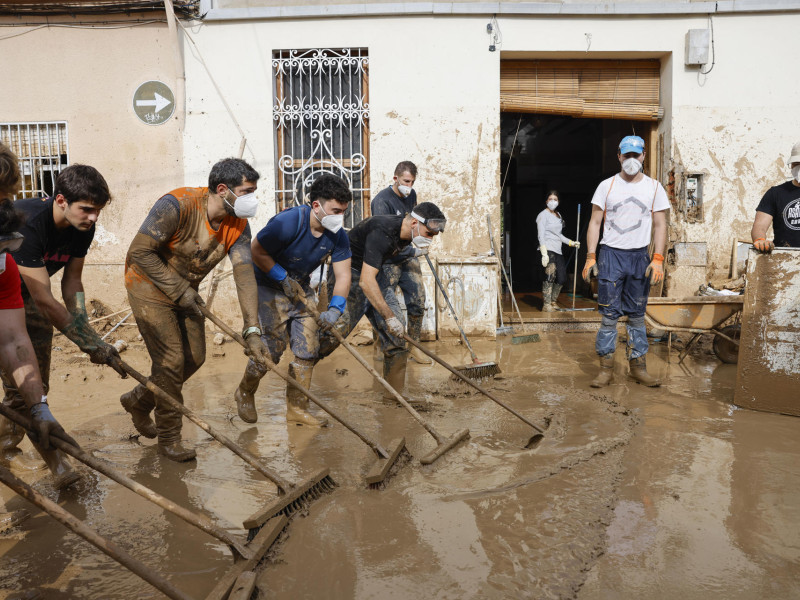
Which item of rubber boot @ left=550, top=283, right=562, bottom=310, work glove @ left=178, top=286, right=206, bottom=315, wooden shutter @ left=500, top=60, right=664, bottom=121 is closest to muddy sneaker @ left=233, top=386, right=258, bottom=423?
work glove @ left=178, top=286, right=206, bottom=315

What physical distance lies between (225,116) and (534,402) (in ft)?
16.9

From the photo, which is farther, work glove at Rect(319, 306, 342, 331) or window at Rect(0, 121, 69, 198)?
window at Rect(0, 121, 69, 198)

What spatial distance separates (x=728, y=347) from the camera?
6355mm

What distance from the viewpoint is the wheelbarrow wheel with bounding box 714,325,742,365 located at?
633cm

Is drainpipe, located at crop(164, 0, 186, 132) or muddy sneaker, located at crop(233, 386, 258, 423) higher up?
drainpipe, located at crop(164, 0, 186, 132)

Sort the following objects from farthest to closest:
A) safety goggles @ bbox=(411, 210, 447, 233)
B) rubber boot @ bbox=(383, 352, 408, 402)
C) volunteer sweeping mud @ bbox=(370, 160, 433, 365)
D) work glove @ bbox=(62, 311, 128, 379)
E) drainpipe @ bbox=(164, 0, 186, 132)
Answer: drainpipe @ bbox=(164, 0, 186, 132), volunteer sweeping mud @ bbox=(370, 160, 433, 365), rubber boot @ bbox=(383, 352, 408, 402), safety goggles @ bbox=(411, 210, 447, 233), work glove @ bbox=(62, 311, 128, 379)

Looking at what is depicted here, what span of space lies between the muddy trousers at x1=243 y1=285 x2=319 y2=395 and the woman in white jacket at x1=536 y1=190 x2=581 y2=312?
5.53 metres

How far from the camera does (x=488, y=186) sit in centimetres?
797

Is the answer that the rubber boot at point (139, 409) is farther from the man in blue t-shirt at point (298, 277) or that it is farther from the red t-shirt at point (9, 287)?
the red t-shirt at point (9, 287)

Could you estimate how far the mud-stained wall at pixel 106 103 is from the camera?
26.0 ft

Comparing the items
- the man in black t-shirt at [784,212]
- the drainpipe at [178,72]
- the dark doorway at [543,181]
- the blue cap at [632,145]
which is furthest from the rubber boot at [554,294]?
the drainpipe at [178,72]

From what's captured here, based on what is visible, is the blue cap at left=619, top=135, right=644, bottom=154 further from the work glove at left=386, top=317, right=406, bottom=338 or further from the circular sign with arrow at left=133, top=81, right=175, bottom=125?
the circular sign with arrow at left=133, top=81, right=175, bottom=125

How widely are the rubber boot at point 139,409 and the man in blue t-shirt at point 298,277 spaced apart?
605mm

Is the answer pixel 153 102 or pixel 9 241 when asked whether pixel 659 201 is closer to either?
pixel 9 241
